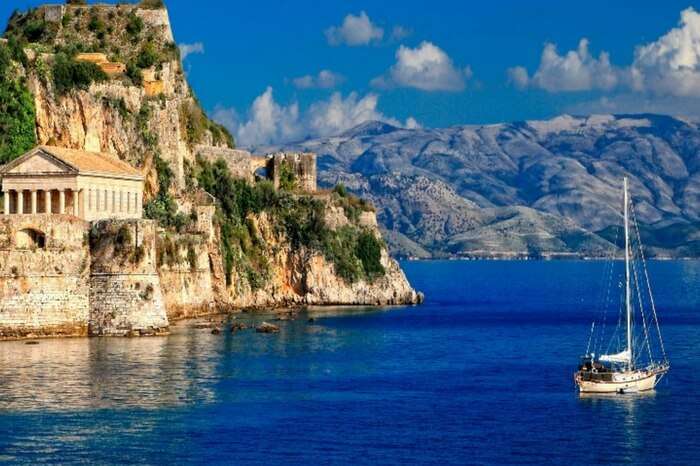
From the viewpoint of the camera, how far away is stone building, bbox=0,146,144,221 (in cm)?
10656

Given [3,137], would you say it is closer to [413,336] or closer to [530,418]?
[413,336]

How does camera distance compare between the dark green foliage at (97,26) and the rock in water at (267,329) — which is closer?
the rock in water at (267,329)

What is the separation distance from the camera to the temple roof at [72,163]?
107 m

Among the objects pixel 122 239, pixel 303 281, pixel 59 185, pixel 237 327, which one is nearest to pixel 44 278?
pixel 122 239

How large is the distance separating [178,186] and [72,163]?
28.5 m

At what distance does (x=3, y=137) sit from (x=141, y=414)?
52744 millimetres

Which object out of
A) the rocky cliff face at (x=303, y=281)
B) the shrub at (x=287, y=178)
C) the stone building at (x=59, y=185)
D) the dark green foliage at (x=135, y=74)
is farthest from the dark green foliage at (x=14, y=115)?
the shrub at (x=287, y=178)

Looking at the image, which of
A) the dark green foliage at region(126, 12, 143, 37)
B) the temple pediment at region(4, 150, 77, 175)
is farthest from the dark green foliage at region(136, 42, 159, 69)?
the temple pediment at region(4, 150, 77, 175)

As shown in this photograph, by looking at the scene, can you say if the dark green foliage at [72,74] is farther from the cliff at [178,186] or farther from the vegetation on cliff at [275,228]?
the vegetation on cliff at [275,228]

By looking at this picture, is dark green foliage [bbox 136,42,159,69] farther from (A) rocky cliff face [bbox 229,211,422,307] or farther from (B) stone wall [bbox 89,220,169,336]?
(B) stone wall [bbox 89,220,169,336]

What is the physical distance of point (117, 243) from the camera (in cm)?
10188

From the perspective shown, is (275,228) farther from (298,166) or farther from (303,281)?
(298,166)

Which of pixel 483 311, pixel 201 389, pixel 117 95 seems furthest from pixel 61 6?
pixel 201 389

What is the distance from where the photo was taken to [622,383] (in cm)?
8194
